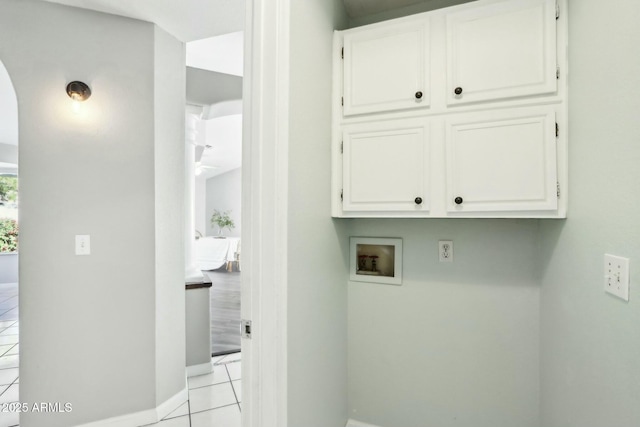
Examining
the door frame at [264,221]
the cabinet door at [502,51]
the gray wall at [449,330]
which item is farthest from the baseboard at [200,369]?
the cabinet door at [502,51]

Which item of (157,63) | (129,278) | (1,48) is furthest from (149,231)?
(1,48)

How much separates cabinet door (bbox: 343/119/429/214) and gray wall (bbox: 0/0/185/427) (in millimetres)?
1296

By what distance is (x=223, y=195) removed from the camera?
10227 millimetres

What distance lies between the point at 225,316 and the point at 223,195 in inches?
269

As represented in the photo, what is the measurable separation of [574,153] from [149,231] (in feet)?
7.28

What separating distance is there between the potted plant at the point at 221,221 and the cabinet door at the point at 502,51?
8822mm

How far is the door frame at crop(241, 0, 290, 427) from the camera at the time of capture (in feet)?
3.39

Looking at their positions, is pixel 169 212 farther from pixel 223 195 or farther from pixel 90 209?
pixel 223 195

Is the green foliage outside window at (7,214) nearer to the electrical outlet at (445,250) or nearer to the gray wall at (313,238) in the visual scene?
the gray wall at (313,238)

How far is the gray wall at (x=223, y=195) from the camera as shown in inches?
396

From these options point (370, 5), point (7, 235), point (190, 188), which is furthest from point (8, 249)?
point (370, 5)

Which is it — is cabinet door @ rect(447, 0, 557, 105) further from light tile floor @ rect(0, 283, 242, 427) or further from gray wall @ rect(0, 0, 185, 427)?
light tile floor @ rect(0, 283, 242, 427)

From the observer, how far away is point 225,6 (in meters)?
1.79

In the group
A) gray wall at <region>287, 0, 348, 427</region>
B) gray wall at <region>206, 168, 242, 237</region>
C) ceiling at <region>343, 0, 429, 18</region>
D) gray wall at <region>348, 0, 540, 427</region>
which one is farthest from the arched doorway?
gray wall at <region>206, 168, 242, 237</region>
